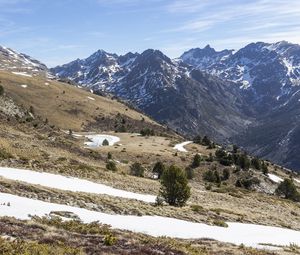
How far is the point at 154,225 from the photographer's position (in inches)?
1219

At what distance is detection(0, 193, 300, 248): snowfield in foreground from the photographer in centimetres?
2725

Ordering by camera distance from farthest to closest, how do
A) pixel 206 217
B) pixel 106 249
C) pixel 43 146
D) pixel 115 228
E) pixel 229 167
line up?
1. pixel 229 167
2. pixel 43 146
3. pixel 206 217
4. pixel 115 228
5. pixel 106 249

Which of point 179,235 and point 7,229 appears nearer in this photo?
point 7,229

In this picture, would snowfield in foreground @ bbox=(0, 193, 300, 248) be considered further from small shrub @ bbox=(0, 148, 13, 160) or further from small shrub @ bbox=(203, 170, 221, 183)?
small shrub @ bbox=(203, 170, 221, 183)

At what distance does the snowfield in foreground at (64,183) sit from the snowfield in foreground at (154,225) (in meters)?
9.86

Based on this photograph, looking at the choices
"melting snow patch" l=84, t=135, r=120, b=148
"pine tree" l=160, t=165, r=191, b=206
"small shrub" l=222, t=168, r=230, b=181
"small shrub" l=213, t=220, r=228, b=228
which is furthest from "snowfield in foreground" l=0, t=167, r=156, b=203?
"melting snow patch" l=84, t=135, r=120, b=148

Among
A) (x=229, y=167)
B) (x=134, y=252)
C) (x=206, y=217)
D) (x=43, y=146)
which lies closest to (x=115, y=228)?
(x=134, y=252)

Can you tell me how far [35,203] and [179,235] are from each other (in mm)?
9272

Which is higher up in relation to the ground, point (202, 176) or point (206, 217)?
point (206, 217)

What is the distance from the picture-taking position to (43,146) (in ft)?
215

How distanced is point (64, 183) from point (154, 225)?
14.5 m

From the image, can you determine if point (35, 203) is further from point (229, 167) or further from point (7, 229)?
point (229, 167)

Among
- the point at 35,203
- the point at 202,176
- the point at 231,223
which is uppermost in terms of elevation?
the point at 35,203

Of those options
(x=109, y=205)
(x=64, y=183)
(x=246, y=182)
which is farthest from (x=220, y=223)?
(x=246, y=182)
